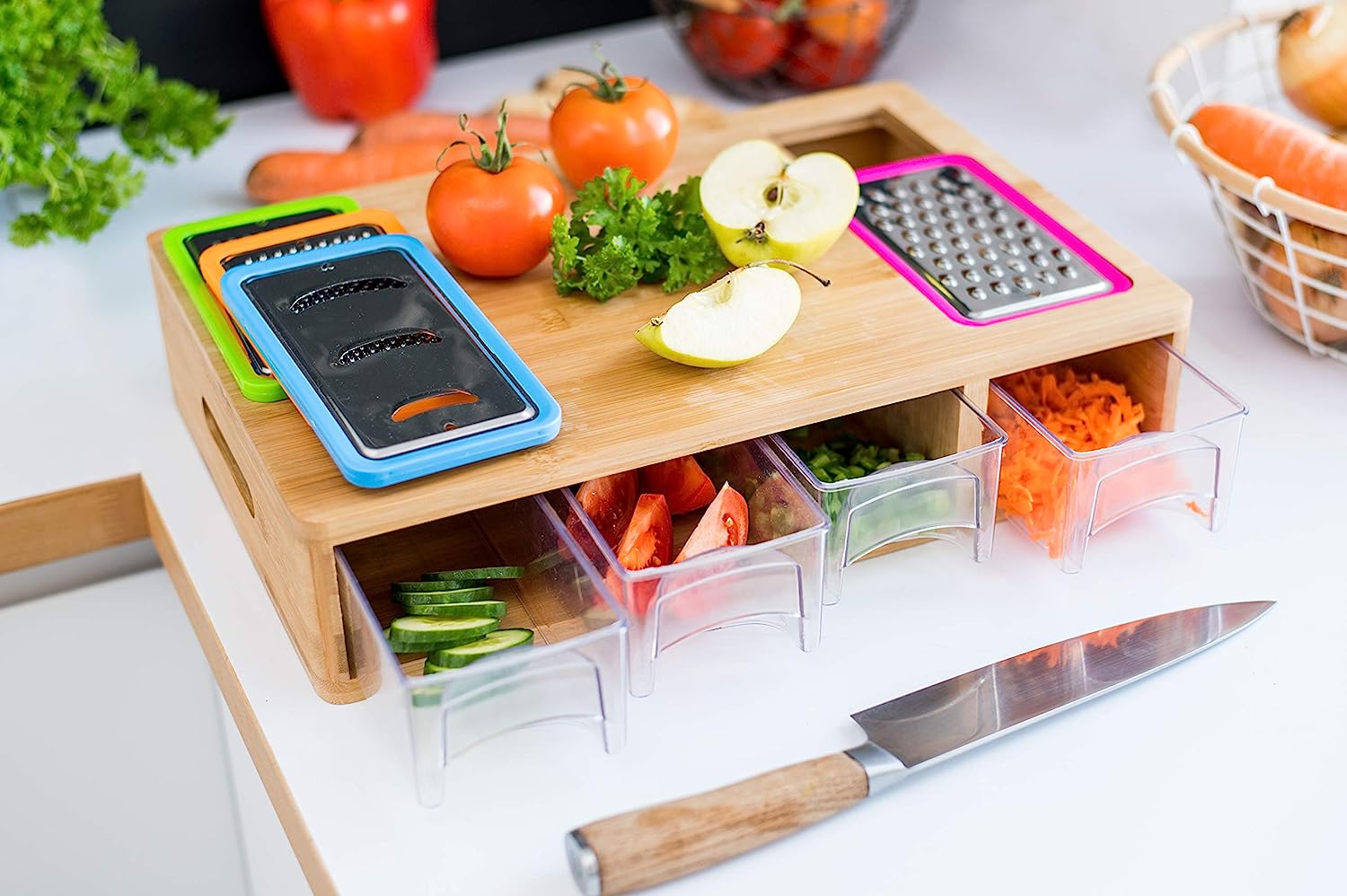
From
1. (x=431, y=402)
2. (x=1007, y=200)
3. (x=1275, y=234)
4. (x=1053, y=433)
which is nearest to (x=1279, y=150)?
(x=1275, y=234)

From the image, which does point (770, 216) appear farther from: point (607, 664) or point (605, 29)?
point (605, 29)

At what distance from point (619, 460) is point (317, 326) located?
0.21 meters

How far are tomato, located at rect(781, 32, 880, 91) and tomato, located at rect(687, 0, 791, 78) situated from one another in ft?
0.06

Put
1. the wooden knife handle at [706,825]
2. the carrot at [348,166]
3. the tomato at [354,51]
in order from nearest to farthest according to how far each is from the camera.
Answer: the wooden knife handle at [706,825] → the carrot at [348,166] → the tomato at [354,51]

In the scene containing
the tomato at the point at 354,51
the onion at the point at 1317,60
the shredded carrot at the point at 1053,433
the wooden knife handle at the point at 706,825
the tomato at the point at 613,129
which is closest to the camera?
the wooden knife handle at the point at 706,825

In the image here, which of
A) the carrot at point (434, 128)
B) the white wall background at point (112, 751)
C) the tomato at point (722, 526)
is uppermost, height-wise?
the carrot at point (434, 128)

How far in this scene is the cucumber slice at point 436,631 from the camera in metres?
0.84

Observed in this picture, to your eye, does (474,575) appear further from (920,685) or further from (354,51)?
(354,51)

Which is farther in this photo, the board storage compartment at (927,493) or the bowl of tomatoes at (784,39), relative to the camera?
the bowl of tomatoes at (784,39)

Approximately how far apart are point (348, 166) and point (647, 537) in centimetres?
61

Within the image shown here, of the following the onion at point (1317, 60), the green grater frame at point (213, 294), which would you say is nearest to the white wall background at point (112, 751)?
the green grater frame at point (213, 294)

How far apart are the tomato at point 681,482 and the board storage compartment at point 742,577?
25 mm

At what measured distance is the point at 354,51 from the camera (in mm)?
1477

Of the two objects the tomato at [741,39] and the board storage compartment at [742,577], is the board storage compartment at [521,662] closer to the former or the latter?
the board storage compartment at [742,577]
